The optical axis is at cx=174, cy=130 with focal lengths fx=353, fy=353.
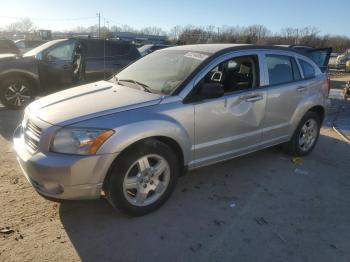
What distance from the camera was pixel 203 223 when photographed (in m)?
3.58

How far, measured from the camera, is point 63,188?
10.5 ft

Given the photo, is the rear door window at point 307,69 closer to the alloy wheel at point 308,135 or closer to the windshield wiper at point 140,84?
the alloy wheel at point 308,135

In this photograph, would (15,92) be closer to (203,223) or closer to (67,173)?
(67,173)

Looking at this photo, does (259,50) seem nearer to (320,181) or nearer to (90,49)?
(320,181)

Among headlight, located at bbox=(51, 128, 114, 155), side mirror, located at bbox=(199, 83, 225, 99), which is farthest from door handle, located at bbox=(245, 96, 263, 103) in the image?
headlight, located at bbox=(51, 128, 114, 155)

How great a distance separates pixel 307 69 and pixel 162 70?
2.42 meters

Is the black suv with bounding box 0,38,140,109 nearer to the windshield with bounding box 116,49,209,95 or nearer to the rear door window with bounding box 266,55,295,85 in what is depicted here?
the windshield with bounding box 116,49,209,95

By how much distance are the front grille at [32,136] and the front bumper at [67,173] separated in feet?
0.35

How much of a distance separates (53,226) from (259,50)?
329cm

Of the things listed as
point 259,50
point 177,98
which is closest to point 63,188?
point 177,98

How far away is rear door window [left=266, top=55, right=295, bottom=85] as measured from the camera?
15.6 feet

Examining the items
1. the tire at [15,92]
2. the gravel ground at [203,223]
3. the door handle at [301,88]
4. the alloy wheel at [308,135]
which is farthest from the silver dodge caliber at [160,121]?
the tire at [15,92]

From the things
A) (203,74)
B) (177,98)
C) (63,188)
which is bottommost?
(63,188)

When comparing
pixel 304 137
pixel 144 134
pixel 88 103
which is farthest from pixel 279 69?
pixel 88 103
